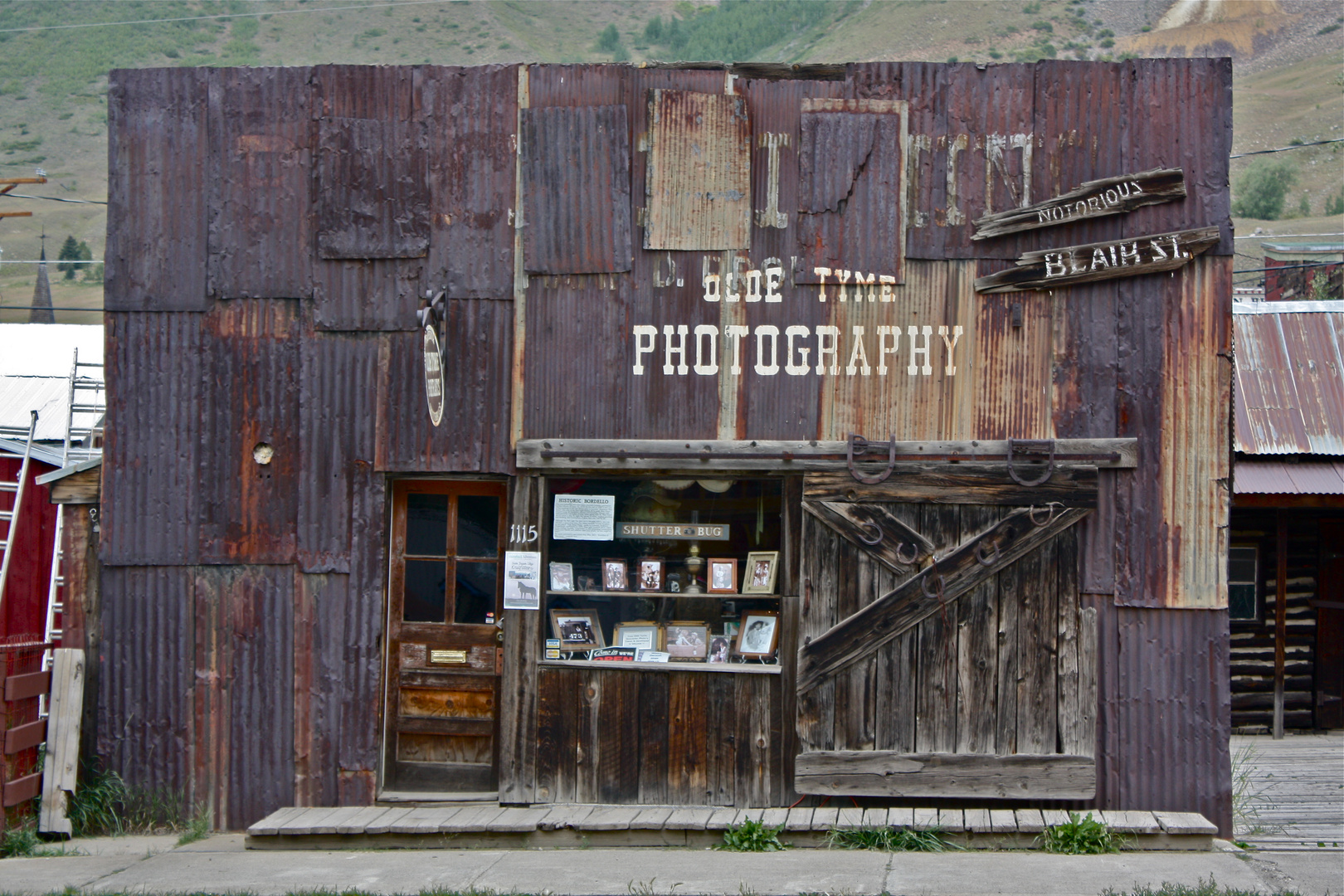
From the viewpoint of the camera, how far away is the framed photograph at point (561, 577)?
25.7ft

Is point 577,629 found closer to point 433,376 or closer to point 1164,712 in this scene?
point 433,376

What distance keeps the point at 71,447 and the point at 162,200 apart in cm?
497

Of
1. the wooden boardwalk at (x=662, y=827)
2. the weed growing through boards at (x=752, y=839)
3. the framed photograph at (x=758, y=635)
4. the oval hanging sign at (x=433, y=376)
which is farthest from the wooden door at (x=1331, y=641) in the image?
the oval hanging sign at (x=433, y=376)

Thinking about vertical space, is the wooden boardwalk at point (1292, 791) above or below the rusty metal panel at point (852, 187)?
below

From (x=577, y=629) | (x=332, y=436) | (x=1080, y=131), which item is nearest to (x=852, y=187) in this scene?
(x=1080, y=131)

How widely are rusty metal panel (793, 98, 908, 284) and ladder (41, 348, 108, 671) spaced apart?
18.0 feet

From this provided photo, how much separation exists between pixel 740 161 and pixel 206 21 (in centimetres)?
8510

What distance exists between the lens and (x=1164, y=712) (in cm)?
736

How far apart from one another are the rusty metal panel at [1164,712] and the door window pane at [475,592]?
13.5 feet

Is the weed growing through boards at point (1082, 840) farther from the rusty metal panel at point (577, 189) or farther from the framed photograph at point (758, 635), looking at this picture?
the rusty metal panel at point (577, 189)

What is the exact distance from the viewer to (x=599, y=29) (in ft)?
290

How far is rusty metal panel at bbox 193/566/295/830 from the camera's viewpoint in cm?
777

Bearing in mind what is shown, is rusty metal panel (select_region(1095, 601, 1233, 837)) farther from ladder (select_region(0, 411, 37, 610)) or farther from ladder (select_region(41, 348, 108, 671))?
ladder (select_region(0, 411, 37, 610))

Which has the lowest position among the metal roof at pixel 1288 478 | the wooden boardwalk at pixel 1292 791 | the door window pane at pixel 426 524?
the wooden boardwalk at pixel 1292 791
